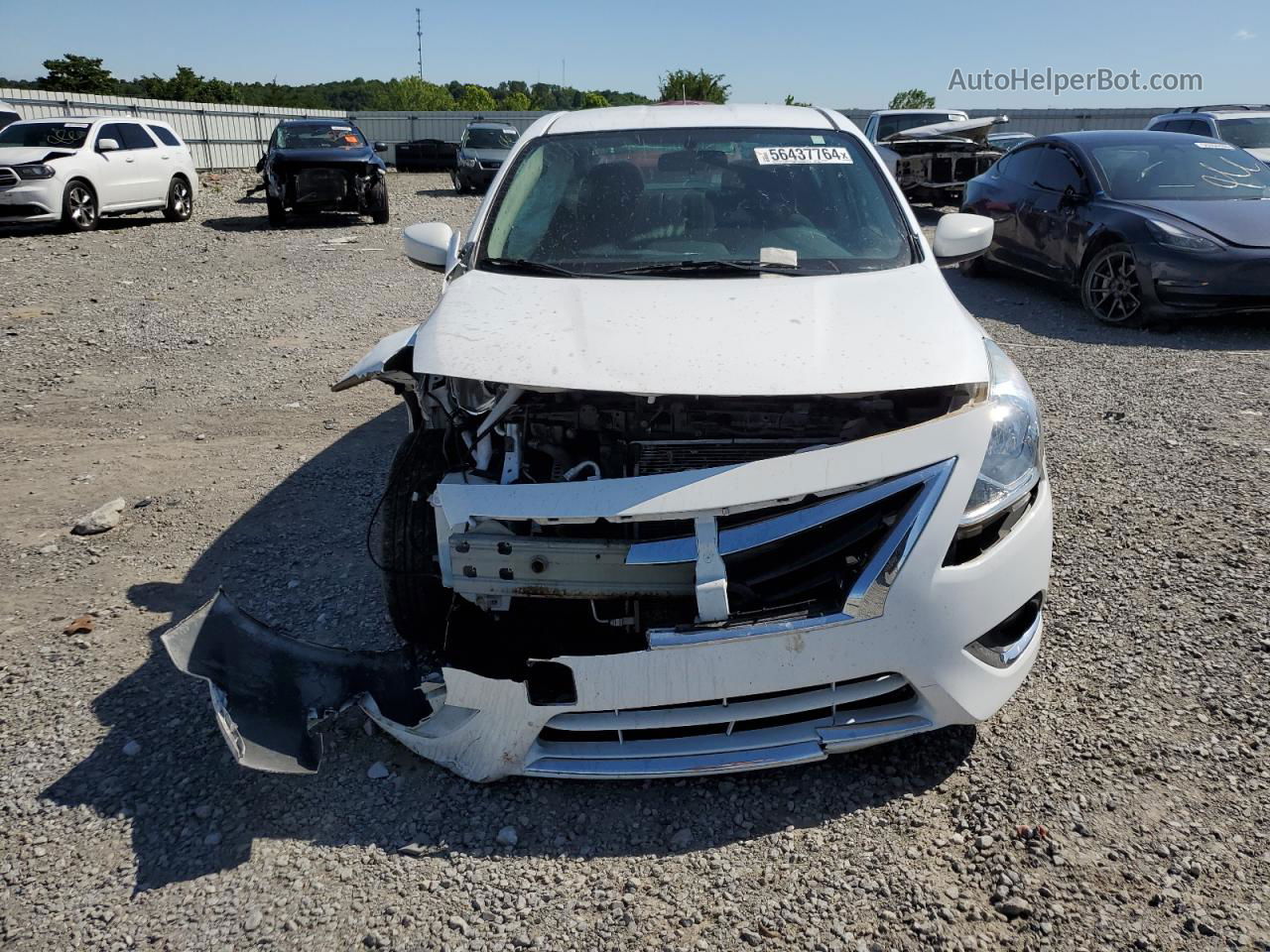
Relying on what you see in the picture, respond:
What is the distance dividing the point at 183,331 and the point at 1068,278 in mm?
7664

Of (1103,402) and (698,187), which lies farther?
(1103,402)

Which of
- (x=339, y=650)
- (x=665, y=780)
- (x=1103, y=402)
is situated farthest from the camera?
(x=1103, y=402)

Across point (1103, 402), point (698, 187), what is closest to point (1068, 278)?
point (1103, 402)

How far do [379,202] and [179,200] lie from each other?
3236 mm

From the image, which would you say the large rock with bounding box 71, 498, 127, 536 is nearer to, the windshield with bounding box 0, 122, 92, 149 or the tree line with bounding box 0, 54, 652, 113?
the windshield with bounding box 0, 122, 92, 149

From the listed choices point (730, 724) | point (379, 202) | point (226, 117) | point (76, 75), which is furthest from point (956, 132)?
point (76, 75)

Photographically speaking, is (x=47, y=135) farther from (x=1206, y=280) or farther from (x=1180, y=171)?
(x=1206, y=280)

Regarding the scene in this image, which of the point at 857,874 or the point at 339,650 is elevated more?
the point at 339,650

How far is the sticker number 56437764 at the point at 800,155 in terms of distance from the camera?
3951mm

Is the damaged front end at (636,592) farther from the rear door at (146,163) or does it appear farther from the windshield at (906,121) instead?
the windshield at (906,121)

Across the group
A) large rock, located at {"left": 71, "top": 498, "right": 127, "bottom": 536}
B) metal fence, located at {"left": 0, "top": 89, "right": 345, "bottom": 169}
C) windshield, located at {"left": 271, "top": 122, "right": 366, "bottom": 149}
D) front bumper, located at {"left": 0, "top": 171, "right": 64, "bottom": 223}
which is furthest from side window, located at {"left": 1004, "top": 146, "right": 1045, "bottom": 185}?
metal fence, located at {"left": 0, "top": 89, "right": 345, "bottom": 169}

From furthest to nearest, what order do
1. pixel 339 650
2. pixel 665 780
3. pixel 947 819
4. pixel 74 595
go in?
pixel 74 595
pixel 339 650
pixel 665 780
pixel 947 819

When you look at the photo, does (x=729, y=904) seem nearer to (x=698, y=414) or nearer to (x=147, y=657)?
(x=698, y=414)

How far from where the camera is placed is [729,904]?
2221 millimetres
